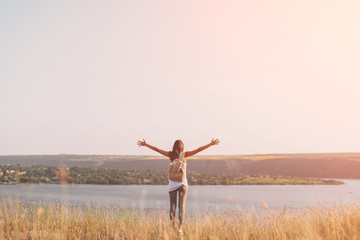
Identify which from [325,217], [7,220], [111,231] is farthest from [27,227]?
[325,217]

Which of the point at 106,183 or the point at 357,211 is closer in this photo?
the point at 357,211

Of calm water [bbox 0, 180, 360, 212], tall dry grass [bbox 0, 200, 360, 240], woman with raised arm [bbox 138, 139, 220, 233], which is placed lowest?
calm water [bbox 0, 180, 360, 212]

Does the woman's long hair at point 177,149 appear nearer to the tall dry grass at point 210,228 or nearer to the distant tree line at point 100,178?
the tall dry grass at point 210,228

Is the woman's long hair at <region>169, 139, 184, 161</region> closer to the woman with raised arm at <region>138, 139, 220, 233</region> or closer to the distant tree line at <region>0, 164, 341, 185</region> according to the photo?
the woman with raised arm at <region>138, 139, 220, 233</region>

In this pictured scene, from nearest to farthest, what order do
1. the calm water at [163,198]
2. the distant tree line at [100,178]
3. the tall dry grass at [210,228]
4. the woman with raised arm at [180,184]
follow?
the tall dry grass at [210,228]
the woman with raised arm at [180,184]
the calm water at [163,198]
the distant tree line at [100,178]

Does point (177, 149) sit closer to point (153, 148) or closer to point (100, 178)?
point (153, 148)

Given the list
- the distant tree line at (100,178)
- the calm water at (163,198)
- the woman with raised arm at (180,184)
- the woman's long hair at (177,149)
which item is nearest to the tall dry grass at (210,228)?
the woman with raised arm at (180,184)

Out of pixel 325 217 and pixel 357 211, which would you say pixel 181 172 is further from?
pixel 357 211

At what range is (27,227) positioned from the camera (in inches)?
414

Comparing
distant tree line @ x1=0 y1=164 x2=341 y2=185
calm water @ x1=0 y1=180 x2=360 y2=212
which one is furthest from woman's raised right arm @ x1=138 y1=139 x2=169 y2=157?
distant tree line @ x1=0 y1=164 x2=341 y2=185

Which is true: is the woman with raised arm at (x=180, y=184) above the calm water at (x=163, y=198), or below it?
above

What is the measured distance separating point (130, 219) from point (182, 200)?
2409 mm

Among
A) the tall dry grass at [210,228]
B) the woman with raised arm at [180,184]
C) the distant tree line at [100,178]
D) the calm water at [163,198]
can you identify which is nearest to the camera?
the tall dry grass at [210,228]

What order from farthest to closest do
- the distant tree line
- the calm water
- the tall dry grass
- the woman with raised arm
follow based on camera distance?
the distant tree line
the calm water
the woman with raised arm
the tall dry grass
